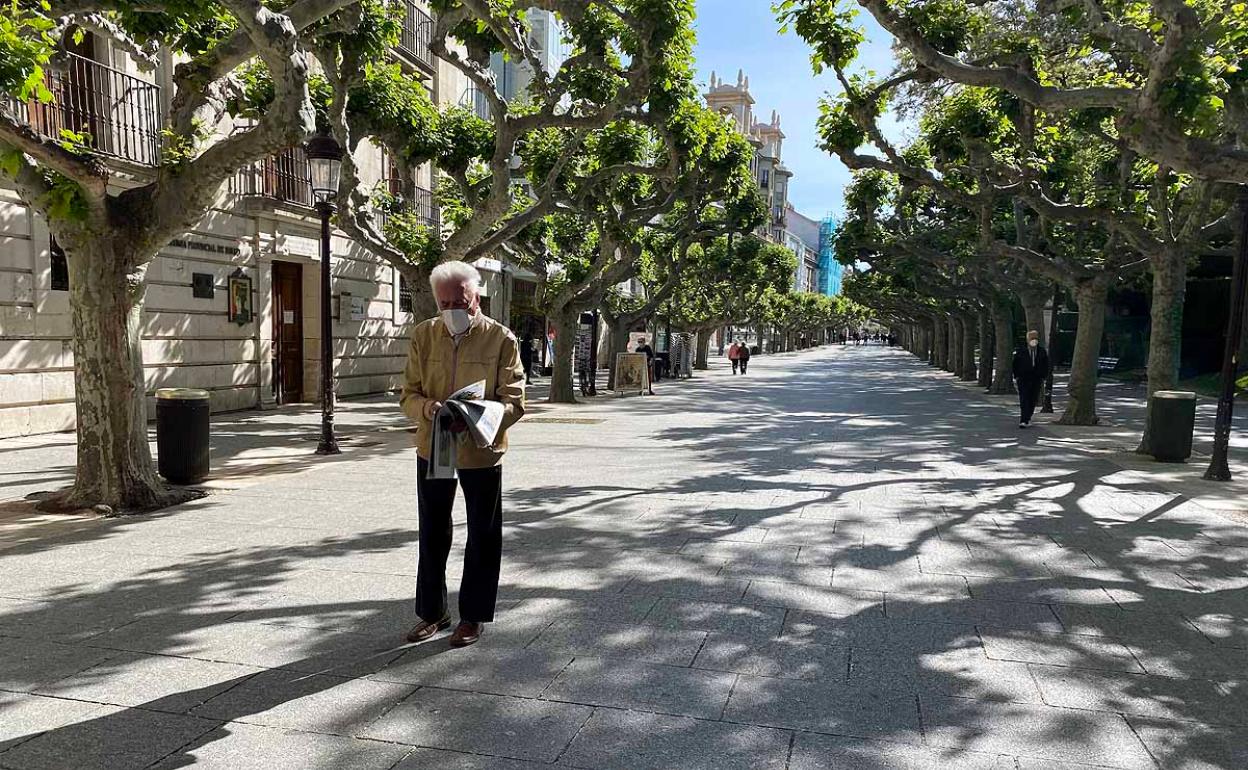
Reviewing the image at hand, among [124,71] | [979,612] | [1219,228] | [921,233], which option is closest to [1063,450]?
[1219,228]

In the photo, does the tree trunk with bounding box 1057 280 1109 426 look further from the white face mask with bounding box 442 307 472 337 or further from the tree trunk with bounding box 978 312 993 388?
the white face mask with bounding box 442 307 472 337

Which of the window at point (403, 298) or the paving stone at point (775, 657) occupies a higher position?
the window at point (403, 298)

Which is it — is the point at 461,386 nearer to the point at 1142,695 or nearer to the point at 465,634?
the point at 465,634

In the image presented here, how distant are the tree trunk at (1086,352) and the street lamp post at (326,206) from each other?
11.8m

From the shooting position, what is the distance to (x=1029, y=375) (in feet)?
48.9

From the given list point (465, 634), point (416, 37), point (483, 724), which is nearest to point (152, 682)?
point (465, 634)

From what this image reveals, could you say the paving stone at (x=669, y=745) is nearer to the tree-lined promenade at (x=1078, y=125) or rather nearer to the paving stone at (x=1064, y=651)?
the paving stone at (x=1064, y=651)

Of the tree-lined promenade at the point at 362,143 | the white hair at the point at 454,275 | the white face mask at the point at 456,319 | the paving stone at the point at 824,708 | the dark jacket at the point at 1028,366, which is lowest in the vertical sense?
the paving stone at the point at 824,708

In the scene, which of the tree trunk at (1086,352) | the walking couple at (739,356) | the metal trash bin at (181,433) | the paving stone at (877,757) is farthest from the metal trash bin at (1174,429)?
the walking couple at (739,356)

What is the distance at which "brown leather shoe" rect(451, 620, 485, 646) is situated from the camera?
396 centimetres

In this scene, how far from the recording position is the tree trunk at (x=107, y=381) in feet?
21.6

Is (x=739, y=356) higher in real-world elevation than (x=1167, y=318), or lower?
lower

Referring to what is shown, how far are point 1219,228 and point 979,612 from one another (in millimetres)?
10486

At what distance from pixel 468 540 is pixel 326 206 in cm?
765
